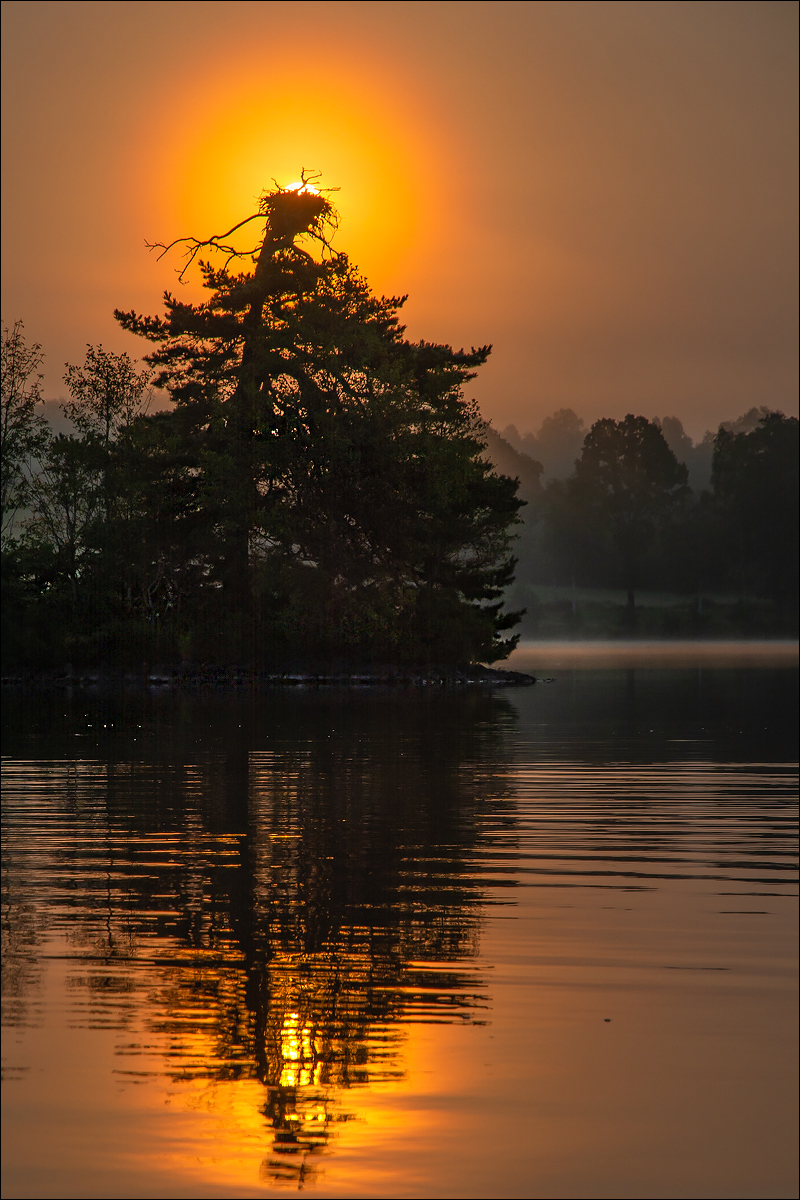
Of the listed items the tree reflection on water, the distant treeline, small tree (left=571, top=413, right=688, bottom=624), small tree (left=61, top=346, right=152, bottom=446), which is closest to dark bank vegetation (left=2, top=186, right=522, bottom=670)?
small tree (left=61, top=346, right=152, bottom=446)

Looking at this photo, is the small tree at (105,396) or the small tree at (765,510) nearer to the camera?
the small tree at (105,396)

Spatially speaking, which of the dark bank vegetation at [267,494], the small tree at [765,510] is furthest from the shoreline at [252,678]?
the small tree at [765,510]

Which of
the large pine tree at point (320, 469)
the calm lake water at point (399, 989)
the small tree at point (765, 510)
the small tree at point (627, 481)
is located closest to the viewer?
the calm lake water at point (399, 989)

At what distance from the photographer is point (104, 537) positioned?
51.1 metres

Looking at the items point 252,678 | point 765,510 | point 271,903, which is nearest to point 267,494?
point 252,678

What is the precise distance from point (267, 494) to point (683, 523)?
8526cm

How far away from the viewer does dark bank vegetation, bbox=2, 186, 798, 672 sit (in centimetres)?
4978

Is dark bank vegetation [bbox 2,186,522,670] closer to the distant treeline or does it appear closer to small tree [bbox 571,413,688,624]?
the distant treeline

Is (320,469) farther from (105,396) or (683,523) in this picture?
(683,523)

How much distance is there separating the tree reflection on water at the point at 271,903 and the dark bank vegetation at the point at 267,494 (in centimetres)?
2892

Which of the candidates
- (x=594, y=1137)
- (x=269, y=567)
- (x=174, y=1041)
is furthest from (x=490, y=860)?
(x=269, y=567)

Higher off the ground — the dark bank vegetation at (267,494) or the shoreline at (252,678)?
the dark bank vegetation at (267,494)

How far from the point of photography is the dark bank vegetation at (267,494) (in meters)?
49.8

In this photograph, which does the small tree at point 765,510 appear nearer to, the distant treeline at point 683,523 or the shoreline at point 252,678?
the distant treeline at point 683,523
